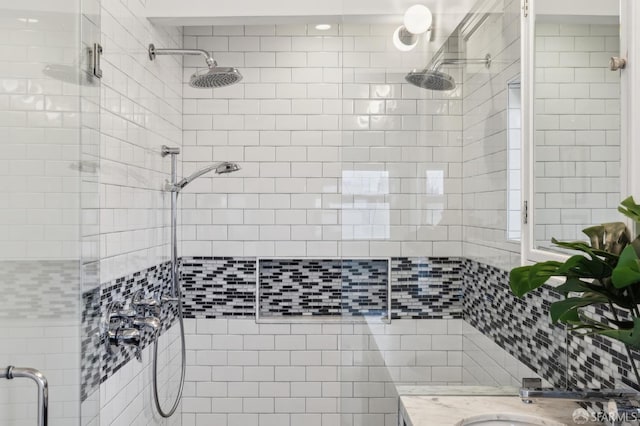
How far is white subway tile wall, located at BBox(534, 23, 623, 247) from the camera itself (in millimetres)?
1344

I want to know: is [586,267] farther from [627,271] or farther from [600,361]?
[600,361]

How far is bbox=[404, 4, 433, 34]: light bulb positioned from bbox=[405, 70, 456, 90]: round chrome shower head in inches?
6.3

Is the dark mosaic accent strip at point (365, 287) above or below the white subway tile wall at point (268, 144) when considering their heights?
below

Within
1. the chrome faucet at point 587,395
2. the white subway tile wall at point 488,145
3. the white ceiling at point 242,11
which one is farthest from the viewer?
the white ceiling at point 242,11

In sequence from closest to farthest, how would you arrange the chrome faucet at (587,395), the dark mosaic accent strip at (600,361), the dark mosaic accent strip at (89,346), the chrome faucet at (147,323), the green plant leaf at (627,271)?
the green plant leaf at (627,271) → the chrome faucet at (587,395) → the dark mosaic accent strip at (600,361) → the dark mosaic accent strip at (89,346) → the chrome faucet at (147,323)

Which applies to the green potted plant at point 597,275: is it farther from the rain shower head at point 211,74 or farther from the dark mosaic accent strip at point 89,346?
the rain shower head at point 211,74

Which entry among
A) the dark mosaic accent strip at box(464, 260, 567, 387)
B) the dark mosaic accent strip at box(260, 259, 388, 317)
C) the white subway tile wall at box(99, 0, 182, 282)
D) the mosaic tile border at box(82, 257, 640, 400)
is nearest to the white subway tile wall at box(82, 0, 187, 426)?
the white subway tile wall at box(99, 0, 182, 282)

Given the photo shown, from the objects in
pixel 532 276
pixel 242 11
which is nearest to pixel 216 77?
pixel 242 11

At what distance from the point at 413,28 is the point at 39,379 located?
1.65 meters

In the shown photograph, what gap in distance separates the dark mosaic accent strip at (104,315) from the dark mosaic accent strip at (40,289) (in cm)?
9

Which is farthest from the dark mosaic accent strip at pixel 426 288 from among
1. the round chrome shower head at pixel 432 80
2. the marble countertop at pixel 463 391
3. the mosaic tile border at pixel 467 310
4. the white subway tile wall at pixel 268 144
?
the white subway tile wall at pixel 268 144

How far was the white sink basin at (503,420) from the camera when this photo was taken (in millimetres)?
1317

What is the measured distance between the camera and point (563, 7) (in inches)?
60.6

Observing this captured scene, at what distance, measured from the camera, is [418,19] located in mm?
1859
